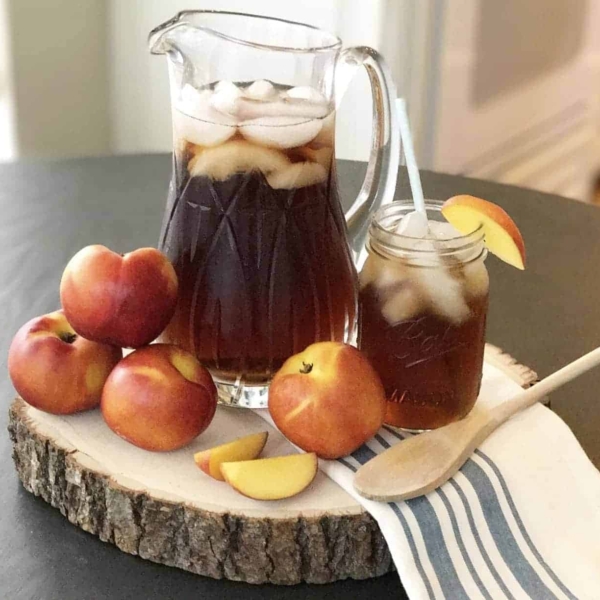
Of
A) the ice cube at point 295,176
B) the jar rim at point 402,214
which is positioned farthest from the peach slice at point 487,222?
the ice cube at point 295,176

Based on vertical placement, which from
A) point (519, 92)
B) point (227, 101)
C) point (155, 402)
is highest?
point (227, 101)

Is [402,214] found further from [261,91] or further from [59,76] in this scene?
[59,76]

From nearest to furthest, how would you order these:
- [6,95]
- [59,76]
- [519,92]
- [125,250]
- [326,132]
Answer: [326,132] < [125,250] < [6,95] < [59,76] < [519,92]

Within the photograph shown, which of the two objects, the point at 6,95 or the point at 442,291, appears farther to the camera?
the point at 6,95

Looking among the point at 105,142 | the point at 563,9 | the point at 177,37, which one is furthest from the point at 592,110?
the point at 177,37

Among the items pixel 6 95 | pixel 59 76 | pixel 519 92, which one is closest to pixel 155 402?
pixel 6 95

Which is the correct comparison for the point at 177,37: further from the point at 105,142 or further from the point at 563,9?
the point at 563,9

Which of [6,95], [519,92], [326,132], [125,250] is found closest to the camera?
[326,132]
